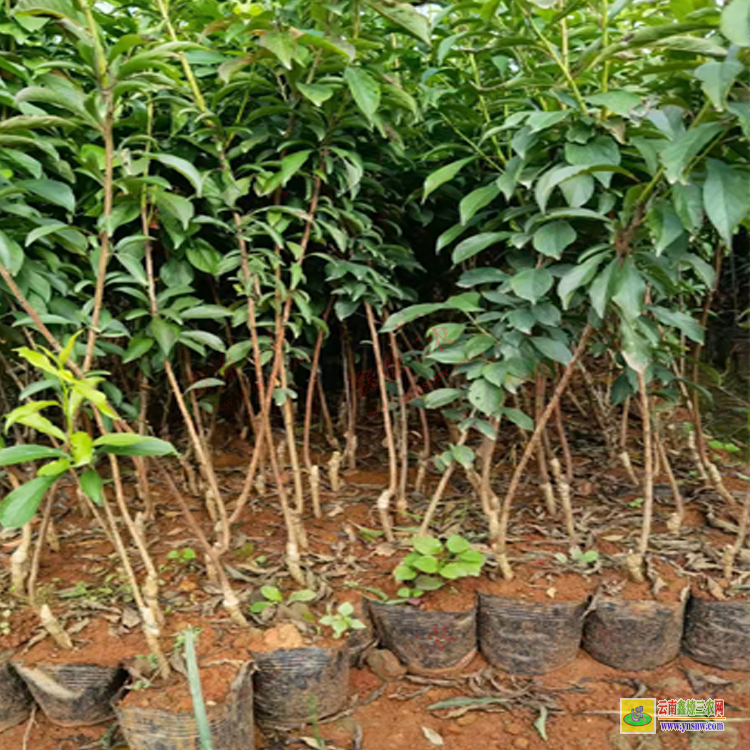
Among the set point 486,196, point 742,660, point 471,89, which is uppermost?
point 471,89

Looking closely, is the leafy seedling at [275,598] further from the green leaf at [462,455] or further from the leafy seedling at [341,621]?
the green leaf at [462,455]

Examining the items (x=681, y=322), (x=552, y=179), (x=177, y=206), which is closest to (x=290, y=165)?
(x=177, y=206)

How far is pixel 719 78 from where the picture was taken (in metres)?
1.07

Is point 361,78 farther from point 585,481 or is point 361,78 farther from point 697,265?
point 585,481

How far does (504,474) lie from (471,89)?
4.70 ft

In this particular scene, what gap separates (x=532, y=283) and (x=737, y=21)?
2.30 feet

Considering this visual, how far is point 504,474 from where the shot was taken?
245 centimetres

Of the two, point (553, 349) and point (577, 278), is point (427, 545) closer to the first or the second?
point (553, 349)

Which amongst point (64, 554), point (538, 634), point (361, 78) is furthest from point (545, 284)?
point (64, 554)

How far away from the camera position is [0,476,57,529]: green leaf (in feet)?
3.73

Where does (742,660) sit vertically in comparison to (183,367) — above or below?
below

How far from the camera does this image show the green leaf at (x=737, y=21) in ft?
3.14

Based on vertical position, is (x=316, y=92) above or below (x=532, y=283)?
above

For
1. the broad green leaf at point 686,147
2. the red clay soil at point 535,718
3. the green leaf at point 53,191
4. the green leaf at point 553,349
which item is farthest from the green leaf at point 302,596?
the broad green leaf at point 686,147
